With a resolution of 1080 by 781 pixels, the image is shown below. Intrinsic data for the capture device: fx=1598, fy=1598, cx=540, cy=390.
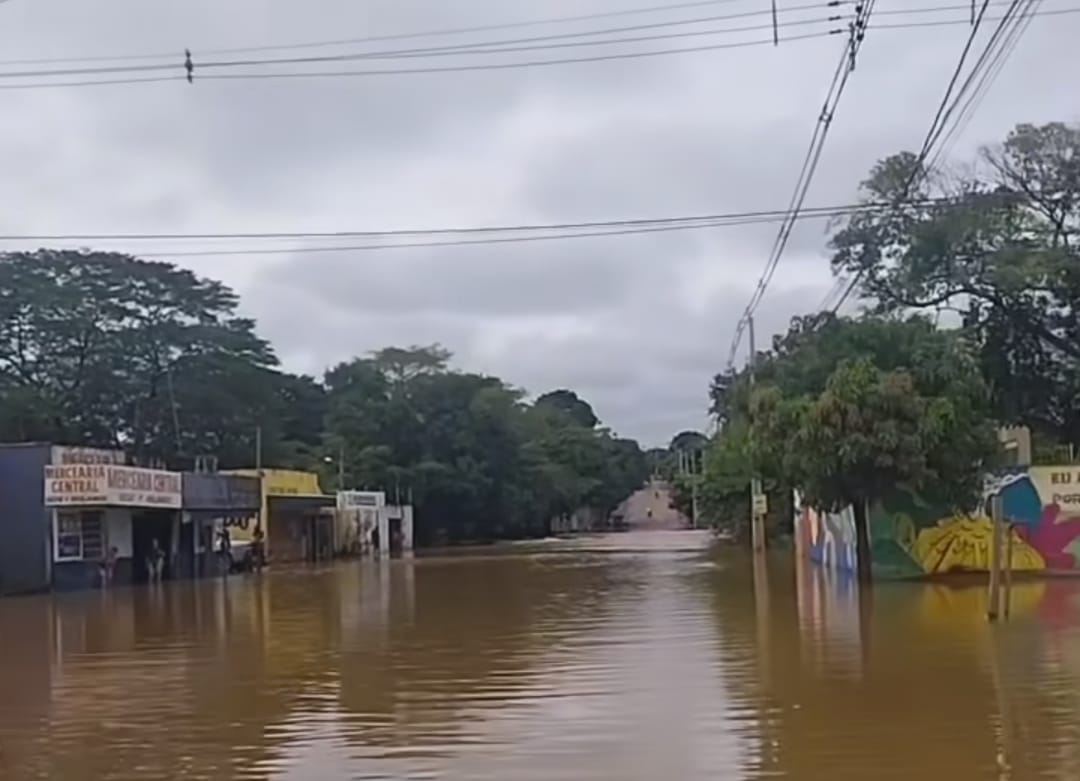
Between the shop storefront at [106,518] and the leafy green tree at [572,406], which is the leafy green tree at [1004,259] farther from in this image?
the leafy green tree at [572,406]

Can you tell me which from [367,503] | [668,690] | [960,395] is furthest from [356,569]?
[668,690]

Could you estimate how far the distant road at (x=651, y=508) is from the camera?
A: 15075 centimetres

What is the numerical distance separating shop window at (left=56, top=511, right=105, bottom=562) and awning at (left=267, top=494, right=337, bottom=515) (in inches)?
742

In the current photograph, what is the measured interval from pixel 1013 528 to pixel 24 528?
26.2 meters

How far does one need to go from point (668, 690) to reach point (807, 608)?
38.4 ft

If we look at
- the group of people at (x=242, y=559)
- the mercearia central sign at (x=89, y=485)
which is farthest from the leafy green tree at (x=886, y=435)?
the group of people at (x=242, y=559)

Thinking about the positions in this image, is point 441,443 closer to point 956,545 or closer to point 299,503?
point 299,503

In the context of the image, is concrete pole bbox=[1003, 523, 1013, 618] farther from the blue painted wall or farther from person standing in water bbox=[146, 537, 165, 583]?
person standing in water bbox=[146, 537, 165, 583]

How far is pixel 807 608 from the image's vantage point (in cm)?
2633

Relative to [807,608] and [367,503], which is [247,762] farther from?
[367,503]

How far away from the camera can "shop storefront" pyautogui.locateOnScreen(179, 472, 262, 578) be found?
51781mm

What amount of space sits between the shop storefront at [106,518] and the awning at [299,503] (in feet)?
48.8

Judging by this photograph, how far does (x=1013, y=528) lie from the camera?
31.0 metres

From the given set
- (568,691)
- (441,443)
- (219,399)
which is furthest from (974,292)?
(441,443)
